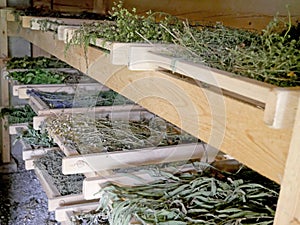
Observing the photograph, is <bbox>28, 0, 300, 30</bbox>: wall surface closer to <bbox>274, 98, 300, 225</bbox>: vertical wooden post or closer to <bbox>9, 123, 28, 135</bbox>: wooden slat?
<bbox>274, 98, 300, 225</bbox>: vertical wooden post

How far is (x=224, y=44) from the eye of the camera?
3.27 ft

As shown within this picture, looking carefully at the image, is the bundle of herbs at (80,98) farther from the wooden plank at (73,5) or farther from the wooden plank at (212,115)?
the wooden plank at (73,5)

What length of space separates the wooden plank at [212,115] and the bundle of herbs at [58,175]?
770 millimetres

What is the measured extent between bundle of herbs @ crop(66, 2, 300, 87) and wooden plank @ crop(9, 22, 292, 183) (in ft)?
0.24

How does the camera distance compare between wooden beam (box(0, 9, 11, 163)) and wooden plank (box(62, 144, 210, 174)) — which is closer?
wooden plank (box(62, 144, 210, 174))

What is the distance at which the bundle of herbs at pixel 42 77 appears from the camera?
7.48 feet

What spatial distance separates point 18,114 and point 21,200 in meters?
0.76

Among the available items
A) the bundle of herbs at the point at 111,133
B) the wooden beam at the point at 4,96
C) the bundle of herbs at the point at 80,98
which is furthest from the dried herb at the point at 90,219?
the wooden beam at the point at 4,96

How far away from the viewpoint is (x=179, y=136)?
152cm

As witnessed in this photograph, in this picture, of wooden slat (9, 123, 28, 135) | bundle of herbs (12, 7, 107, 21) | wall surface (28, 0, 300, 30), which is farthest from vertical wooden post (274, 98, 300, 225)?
wooden slat (9, 123, 28, 135)

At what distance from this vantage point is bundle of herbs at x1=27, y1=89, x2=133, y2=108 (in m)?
1.96

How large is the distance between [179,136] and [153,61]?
2.19 feet

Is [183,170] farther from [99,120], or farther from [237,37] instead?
[99,120]

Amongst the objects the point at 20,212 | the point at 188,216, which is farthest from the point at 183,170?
the point at 20,212
